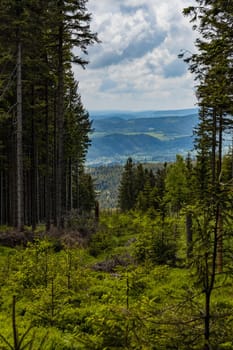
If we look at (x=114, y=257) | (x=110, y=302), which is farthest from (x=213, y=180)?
(x=114, y=257)

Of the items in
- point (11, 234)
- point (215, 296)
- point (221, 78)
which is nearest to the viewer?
point (215, 296)

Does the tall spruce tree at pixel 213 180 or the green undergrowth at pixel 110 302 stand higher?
the tall spruce tree at pixel 213 180

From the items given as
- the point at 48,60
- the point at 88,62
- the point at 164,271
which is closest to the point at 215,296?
the point at 164,271

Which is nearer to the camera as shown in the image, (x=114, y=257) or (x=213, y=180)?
(x=213, y=180)

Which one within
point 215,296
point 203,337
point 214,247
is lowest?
point 215,296

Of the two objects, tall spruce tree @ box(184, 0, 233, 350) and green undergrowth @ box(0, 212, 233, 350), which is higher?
tall spruce tree @ box(184, 0, 233, 350)

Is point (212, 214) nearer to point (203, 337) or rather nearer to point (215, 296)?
point (203, 337)

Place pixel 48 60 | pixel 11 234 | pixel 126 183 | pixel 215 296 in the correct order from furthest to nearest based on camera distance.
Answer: pixel 126 183, pixel 48 60, pixel 11 234, pixel 215 296

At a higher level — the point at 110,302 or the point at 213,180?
the point at 213,180

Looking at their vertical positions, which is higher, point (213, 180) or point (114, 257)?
point (213, 180)

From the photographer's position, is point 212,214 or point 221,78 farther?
point 221,78

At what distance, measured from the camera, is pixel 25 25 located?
17.5 m

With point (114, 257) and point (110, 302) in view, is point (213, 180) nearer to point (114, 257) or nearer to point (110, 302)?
point (110, 302)

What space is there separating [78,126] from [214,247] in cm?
3524
